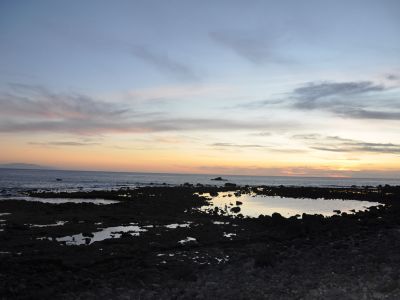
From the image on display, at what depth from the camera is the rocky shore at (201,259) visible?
1403cm

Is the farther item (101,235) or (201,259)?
(101,235)

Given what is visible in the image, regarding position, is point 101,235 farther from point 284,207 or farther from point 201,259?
point 284,207

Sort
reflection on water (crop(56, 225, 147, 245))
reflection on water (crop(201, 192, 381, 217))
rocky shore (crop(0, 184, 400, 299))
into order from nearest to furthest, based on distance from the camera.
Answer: rocky shore (crop(0, 184, 400, 299)) → reflection on water (crop(56, 225, 147, 245)) → reflection on water (crop(201, 192, 381, 217))

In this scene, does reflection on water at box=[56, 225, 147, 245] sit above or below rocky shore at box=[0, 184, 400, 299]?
below

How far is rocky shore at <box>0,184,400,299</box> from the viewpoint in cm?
1403

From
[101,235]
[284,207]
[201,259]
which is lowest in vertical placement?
[101,235]

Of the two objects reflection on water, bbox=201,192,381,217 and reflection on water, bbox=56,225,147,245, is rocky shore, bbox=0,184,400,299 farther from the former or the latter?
reflection on water, bbox=201,192,381,217

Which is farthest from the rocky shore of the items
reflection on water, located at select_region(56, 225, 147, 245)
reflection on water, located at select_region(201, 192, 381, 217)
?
reflection on water, located at select_region(201, 192, 381, 217)

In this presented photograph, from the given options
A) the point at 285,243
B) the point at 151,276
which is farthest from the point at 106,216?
the point at 151,276

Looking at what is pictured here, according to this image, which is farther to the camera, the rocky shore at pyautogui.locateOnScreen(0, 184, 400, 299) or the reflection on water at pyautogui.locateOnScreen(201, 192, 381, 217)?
the reflection on water at pyautogui.locateOnScreen(201, 192, 381, 217)

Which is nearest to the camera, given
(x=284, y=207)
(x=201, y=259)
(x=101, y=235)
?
(x=201, y=259)

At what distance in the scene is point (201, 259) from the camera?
19.5 m

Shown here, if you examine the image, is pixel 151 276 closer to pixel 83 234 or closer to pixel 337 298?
pixel 337 298

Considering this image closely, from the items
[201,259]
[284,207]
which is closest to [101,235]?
[201,259]
